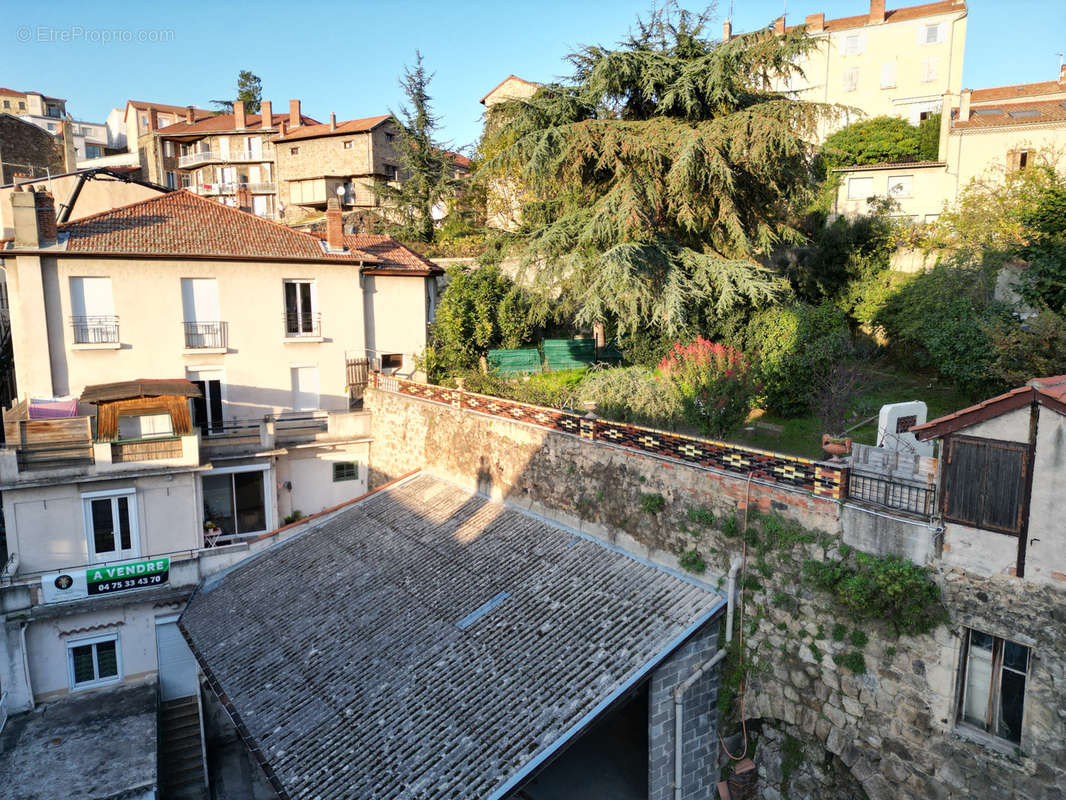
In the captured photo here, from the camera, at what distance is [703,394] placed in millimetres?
14055

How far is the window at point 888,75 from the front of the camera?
38500mm

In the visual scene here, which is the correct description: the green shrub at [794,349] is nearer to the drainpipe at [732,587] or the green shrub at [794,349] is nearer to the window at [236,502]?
the drainpipe at [732,587]

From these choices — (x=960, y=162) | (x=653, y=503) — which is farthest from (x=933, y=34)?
(x=653, y=503)

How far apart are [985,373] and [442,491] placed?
12.3m

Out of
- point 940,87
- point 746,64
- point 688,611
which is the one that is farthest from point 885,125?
point 688,611

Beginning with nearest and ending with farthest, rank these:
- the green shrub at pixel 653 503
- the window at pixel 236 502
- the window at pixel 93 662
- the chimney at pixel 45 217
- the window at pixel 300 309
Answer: the green shrub at pixel 653 503, the window at pixel 93 662, the chimney at pixel 45 217, the window at pixel 236 502, the window at pixel 300 309

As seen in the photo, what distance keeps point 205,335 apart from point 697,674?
16341 millimetres

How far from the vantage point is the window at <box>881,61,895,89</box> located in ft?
126

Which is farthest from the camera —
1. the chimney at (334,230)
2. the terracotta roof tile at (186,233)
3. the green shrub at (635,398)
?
the chimney at (334,230)

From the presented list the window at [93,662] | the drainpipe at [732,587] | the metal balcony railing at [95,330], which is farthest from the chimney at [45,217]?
the drainpipe at [732,587]

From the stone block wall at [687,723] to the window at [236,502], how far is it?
43.7 ft

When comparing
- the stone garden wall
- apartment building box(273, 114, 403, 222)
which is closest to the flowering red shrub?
the stone garden wall

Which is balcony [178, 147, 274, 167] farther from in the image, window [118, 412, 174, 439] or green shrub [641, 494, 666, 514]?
green shrub [641, 494, 666, 514]

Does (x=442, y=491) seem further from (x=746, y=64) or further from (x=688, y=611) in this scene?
(x=746, y=64)
